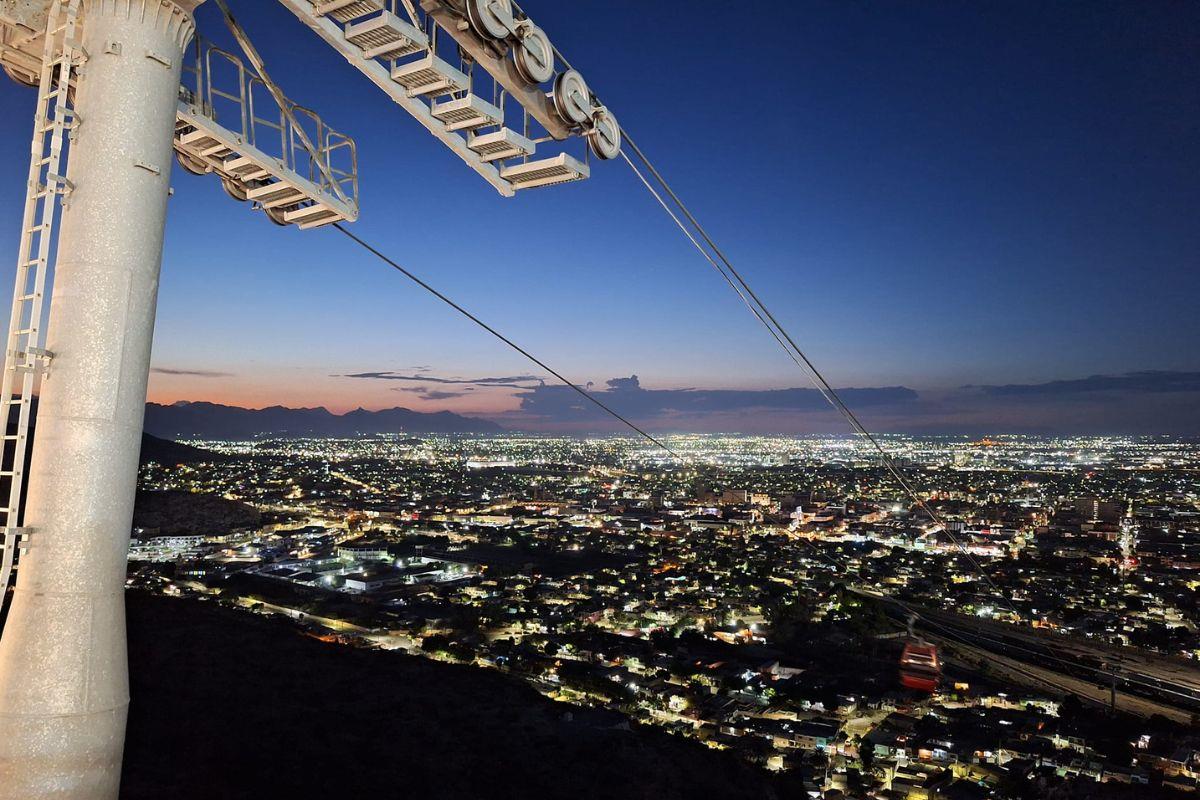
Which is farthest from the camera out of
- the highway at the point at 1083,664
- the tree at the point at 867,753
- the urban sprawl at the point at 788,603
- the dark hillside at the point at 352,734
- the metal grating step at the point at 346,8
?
the highway at the point at 1083,664

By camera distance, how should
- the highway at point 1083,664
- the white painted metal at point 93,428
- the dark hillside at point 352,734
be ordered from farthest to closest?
1. the highway at point 1083,664
2. the dark hillside at point 352,734
3. the white painted metal at point 93,428

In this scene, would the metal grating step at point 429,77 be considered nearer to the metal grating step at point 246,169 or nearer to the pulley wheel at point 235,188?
the metal grating step at point 246,169

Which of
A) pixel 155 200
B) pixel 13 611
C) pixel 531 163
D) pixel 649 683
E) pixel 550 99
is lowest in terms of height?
pixel 649 683

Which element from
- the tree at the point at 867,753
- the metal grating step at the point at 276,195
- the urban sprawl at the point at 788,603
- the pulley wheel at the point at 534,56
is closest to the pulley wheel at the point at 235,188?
the metal grating step at the point at 276,195

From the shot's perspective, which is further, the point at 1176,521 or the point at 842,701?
the point at 1176,521

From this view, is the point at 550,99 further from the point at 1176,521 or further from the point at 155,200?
the point at 1176,521

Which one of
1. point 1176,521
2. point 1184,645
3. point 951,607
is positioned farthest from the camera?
point 1176,521

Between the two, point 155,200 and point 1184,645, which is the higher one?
point 155,200

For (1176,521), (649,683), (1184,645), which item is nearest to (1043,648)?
(1184,645)
